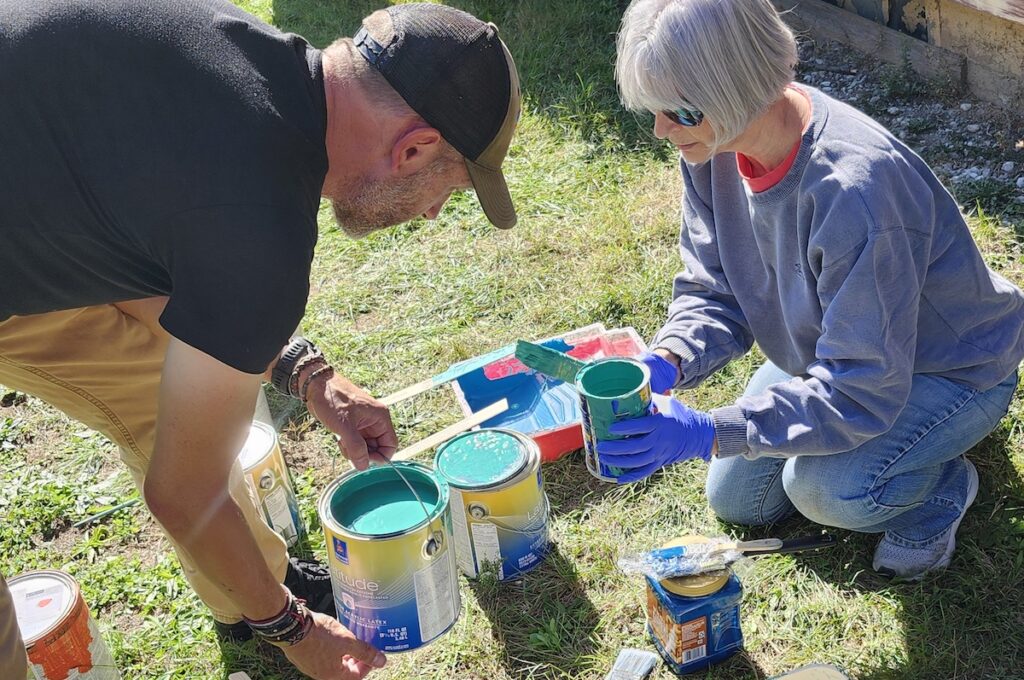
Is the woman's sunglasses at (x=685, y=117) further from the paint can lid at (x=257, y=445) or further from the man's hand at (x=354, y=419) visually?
the paint can lid at (x=257, y=445)

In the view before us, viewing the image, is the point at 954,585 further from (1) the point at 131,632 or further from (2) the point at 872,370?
(1) the point at 131,632

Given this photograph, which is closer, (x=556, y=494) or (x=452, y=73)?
(x=452, y=73)

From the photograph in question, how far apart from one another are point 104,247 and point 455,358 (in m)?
2.04

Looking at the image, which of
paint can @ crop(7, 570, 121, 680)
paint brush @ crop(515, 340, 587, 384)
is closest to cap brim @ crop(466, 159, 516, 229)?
paint brush @ crop(515, 340, 587, 384)

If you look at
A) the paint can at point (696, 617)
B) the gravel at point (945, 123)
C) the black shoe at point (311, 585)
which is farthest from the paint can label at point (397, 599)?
the gravel at point (945, 123)

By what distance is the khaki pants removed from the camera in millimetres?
2244

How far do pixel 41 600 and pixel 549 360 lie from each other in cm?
136

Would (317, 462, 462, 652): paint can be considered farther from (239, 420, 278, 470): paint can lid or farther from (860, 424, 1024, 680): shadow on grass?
(860, 424, 1024, 680): shadow on grass

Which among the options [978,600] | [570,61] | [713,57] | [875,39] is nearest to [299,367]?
[713,57]

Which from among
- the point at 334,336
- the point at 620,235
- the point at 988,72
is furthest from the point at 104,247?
the point at 988,72

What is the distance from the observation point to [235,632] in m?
2.73

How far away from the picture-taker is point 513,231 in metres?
4.41

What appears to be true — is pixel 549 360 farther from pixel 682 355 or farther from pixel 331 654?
pixel 331 654

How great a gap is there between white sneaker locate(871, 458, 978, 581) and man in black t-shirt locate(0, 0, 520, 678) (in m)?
1.51
